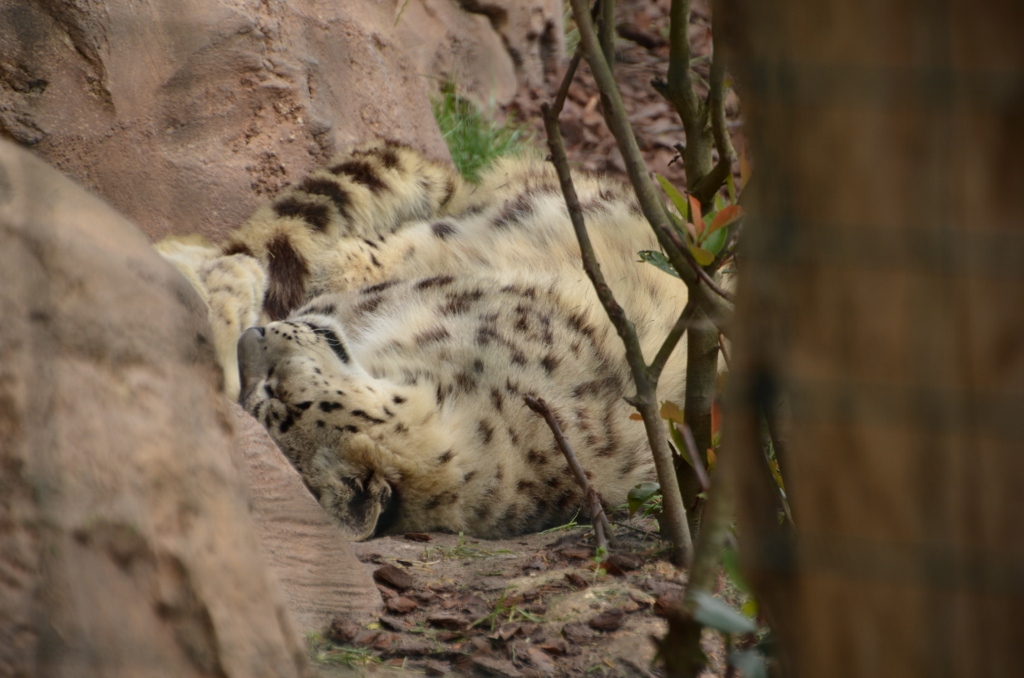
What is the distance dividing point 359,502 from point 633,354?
3.88ft

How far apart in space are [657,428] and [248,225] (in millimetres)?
1933

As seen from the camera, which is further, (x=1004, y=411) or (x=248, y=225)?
(x=248, y=225)

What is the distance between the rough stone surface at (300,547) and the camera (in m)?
2.13

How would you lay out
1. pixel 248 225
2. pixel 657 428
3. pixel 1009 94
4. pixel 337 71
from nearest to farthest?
pixel 1009 94 < pixel 657 428 < pixel 248 225 < pixel 337 71

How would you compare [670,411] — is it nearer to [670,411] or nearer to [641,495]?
[670,411]

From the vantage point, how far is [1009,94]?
711 millimetres

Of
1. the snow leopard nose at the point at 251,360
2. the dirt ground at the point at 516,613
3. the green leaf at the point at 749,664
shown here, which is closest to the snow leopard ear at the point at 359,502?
the dirt ground at the point at 516,613

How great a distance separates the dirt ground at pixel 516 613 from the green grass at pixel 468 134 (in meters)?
2.33

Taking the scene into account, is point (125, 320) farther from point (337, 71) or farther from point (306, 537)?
point (337, 71)

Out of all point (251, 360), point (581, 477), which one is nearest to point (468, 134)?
point (251, 360)

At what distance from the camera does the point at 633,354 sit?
1924mm

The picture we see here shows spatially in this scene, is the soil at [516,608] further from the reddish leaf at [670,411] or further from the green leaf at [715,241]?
the green leaf at [715,241]

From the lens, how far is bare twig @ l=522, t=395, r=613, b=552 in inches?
96.3

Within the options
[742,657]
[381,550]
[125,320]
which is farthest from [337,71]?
[742,657]
